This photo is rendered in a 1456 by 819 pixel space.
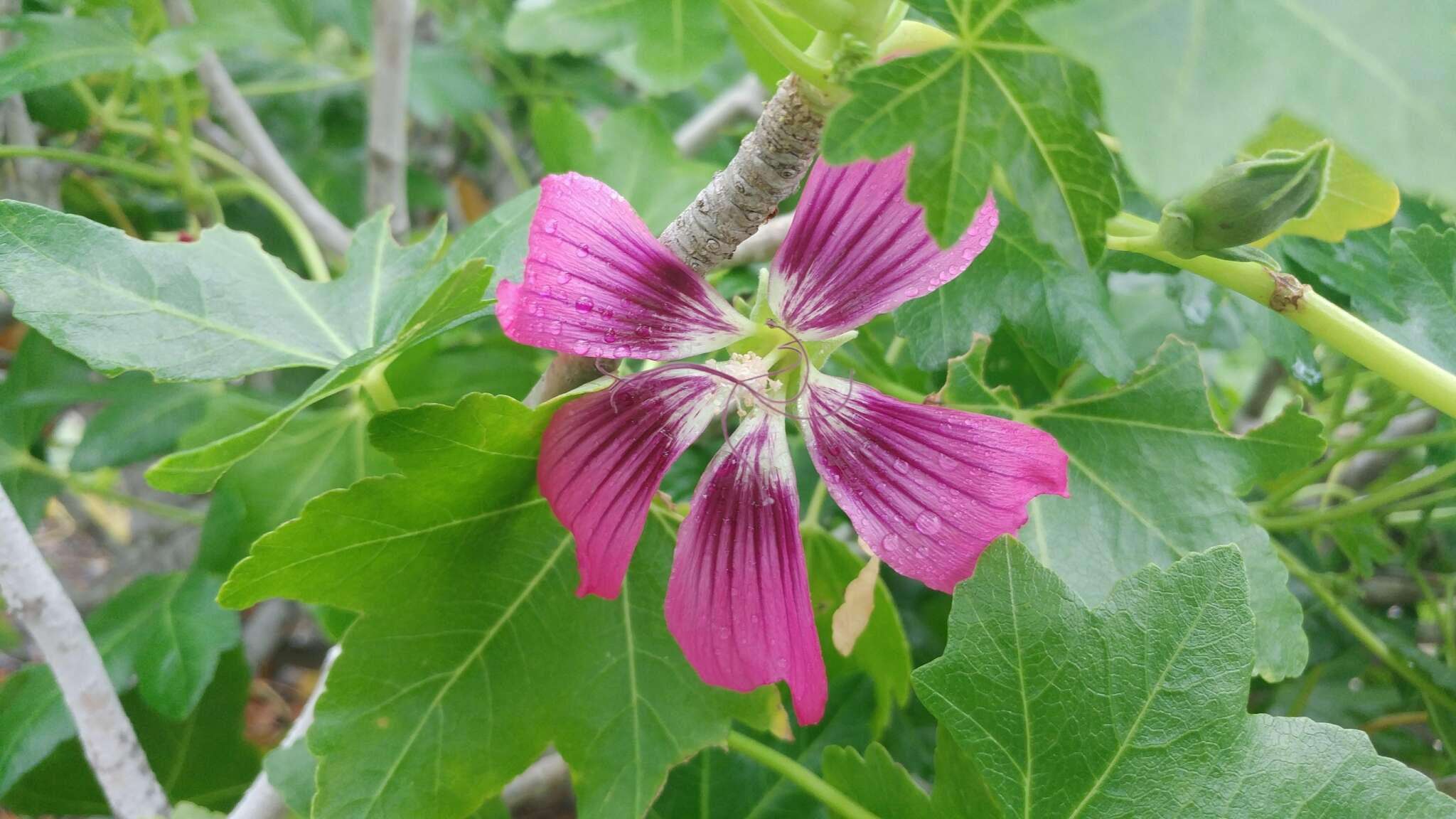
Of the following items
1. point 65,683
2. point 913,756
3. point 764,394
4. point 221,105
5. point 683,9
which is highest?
point 683,9

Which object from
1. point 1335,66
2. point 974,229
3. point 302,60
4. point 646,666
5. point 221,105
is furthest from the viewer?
point 302,60

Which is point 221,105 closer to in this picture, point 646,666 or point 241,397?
point 241,397

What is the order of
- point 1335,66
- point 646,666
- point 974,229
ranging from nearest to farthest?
1. point 1335,66
2. point 974,229
3. point 646,666

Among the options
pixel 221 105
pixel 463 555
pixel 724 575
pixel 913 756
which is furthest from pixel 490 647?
pixel 221 105

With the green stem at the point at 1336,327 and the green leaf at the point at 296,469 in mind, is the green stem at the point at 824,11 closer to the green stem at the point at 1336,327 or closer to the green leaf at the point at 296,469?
the green stem at the point at 1336,327

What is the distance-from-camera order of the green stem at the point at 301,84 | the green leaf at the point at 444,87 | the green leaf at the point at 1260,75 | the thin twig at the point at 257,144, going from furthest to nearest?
the green leaf at the point at 444,87
the green stem at the point at 301,84
the thin twig at the point at 257,144
the green leaf at the point at 1260,75

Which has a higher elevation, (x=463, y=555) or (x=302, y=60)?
(x=302, y=60)

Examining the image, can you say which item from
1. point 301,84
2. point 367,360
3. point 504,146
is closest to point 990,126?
point 367,360

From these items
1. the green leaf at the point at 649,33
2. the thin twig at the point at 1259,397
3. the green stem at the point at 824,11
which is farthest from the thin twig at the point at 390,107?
the thin twig at the point at 1259,397
